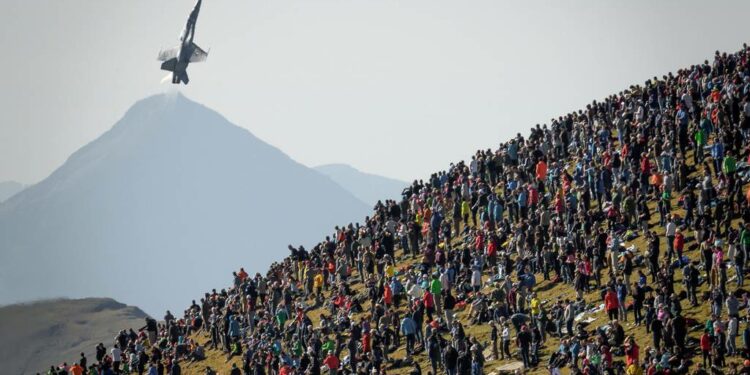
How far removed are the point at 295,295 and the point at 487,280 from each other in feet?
43.8

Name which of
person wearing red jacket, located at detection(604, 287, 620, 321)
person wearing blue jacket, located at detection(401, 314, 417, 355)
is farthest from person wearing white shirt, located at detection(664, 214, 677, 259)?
person wearing blue jacket, located at detection(401, 314, 417, 355)

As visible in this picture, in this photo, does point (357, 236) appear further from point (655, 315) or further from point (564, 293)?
point (655, 315)

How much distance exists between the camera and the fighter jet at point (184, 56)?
300 ft

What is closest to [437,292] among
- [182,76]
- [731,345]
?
[731,345]

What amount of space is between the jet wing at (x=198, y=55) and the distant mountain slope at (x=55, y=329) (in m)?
47.5

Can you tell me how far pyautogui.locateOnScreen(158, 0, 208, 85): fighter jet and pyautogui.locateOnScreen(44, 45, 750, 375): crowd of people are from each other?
27499 millimetres

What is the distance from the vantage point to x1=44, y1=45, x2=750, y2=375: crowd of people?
142 feet

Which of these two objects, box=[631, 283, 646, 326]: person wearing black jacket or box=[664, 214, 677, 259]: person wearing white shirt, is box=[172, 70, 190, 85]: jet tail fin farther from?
box=[631, 283, 646, 326]: person wearing black jacket

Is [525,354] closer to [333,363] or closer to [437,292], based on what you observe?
[437,292]

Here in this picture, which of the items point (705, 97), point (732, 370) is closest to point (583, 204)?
point (705, 97)

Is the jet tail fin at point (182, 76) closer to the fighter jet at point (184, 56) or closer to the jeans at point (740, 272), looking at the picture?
the fighter jet at point (184, 56)

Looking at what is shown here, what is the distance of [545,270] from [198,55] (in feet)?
157

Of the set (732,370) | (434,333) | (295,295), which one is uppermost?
(295,295)

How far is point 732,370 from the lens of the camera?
38469 millimetres
